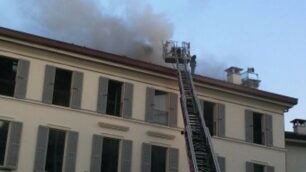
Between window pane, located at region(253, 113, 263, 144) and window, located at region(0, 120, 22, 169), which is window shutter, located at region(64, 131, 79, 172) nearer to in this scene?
window, located at region(0, 120, 22, 169)

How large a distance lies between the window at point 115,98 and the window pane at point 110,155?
127 cm

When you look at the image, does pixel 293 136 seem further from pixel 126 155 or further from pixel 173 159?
pixel 126 155

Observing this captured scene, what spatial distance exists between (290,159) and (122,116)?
10122 mm

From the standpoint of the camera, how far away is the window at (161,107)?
1061 inches

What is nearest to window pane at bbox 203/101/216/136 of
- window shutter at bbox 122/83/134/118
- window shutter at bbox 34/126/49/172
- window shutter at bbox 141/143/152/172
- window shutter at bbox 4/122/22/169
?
window shutter at bbox 141/143/152/172

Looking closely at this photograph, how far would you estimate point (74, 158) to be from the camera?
24.4m

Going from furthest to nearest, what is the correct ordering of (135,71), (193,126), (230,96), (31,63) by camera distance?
(230,96) → (135,71) → (31,63) → (193,126)

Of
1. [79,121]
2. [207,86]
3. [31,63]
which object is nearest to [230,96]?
[207,86]

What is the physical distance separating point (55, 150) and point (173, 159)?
18.1ft

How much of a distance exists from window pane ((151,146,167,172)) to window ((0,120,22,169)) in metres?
6.22

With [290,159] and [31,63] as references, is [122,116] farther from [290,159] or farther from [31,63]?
[290,159]

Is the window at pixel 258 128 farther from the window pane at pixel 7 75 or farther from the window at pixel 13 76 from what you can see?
the window pane at pixel 7 75

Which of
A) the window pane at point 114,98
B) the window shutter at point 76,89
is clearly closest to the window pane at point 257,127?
the window pane at point 114,98

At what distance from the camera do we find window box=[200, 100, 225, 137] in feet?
93.2
